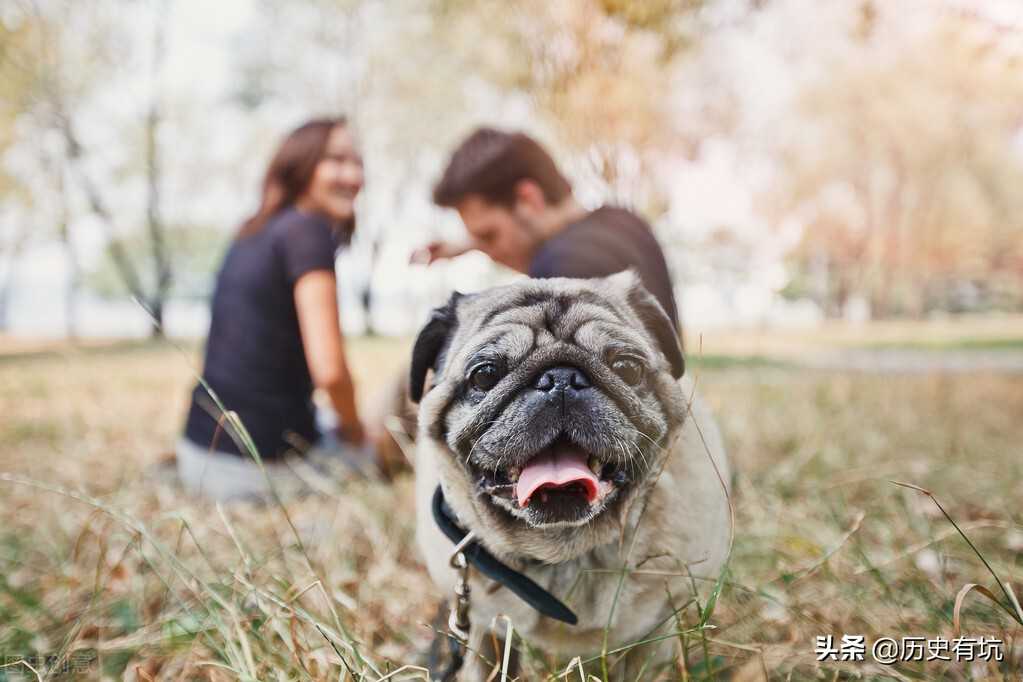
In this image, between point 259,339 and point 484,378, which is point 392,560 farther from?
point 259,339

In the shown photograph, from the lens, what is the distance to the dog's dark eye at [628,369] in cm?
150

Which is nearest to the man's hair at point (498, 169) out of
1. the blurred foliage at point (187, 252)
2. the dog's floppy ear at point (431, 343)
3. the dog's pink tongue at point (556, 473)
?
the dog's floppy ear at point (431, 343)

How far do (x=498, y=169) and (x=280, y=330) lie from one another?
1.58 meters

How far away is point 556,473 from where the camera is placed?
4.66 ft

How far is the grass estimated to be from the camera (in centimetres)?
156

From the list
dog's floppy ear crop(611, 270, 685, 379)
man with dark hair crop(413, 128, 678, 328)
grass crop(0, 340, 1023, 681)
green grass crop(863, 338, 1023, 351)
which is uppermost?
man with dark hair crop(413, 128, 678, 328)

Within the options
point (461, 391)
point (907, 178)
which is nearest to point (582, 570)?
point (461, 391)

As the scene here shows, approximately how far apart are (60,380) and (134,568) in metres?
7.44

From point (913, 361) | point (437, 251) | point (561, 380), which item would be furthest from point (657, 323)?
point (913, 361)

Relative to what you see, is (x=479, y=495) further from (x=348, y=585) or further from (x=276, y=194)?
(x=276, y=194)

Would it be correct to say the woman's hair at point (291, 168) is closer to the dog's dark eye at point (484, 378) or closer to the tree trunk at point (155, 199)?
the dog's dark eye at point (484, 378)

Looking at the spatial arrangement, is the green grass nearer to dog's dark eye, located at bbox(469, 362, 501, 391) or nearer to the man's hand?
the man's hand

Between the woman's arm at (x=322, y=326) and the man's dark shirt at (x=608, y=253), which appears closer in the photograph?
the man's dark shirt at (x=608, y=253)

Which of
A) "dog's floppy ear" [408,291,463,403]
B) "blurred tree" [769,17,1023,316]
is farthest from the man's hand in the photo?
"blurred tree" [769,17,1023,316]
